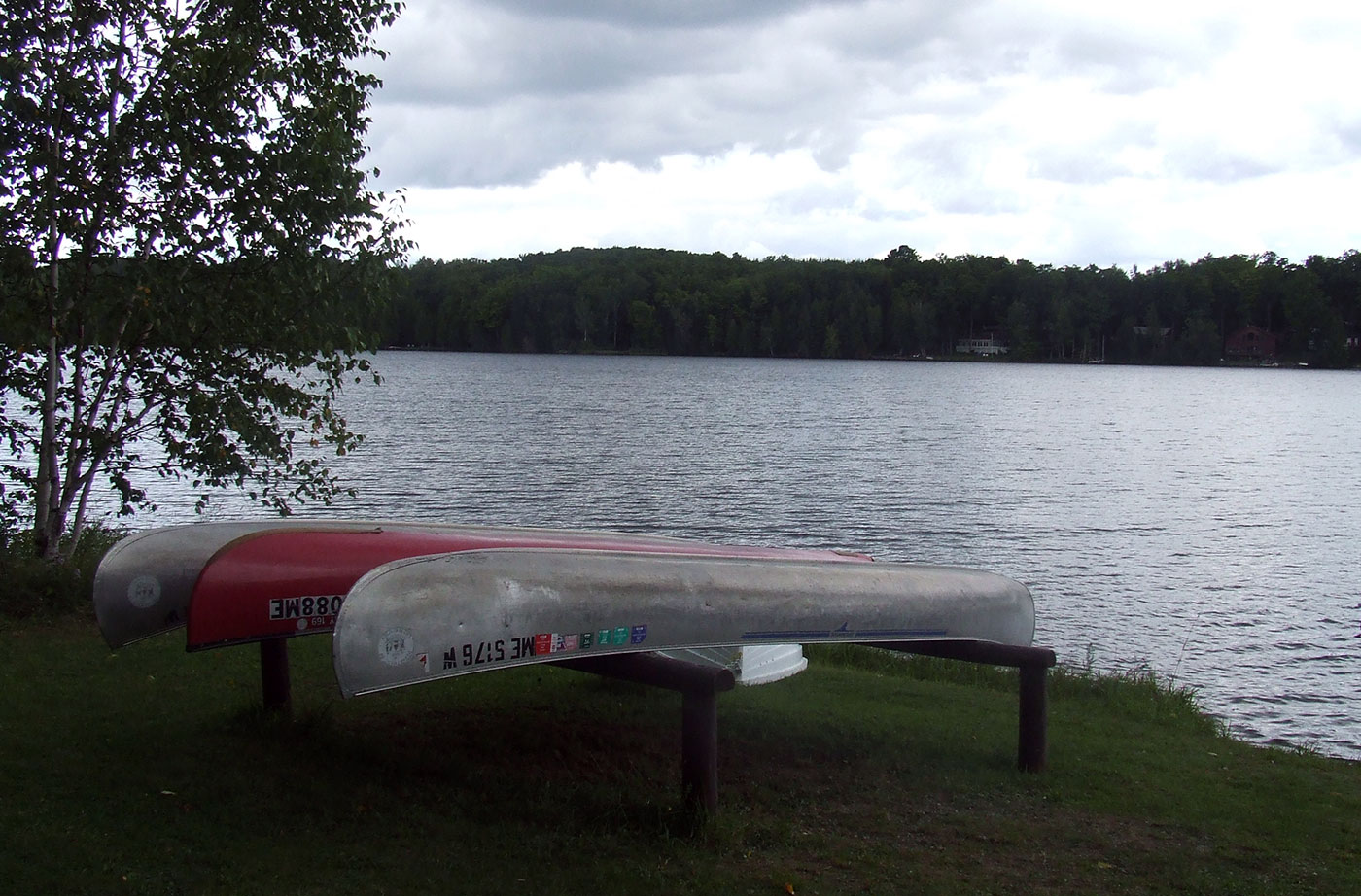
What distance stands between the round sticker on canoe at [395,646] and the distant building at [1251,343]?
6520 inches

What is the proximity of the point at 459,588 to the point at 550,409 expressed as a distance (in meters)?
53.8

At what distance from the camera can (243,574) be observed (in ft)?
20.7

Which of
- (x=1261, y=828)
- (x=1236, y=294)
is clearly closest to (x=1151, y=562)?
(x=1261, y=828)

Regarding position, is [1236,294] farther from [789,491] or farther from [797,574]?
[797,574]

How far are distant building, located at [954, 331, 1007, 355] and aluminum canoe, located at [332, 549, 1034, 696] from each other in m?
160

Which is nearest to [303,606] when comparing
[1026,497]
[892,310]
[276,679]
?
[276,679]

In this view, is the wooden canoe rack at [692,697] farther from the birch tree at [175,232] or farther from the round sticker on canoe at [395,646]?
the birch tree at [175,232]

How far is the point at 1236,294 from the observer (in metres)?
150

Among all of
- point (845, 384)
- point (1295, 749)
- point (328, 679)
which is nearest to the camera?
point (328, 679)

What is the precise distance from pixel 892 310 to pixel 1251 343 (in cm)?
4788

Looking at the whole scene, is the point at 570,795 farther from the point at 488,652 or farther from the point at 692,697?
the point at 488,652

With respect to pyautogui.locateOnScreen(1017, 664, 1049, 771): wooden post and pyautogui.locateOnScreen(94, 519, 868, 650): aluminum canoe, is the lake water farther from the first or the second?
pyautogui.locateOnScreen(94, 519, 868, 650): aluminum canoe

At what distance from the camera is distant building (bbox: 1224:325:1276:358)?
151750 millimetres

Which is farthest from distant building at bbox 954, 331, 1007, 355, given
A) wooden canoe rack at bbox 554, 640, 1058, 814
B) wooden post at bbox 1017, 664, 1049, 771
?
wooden canoe rack at bbox 554, 640, 1058, 814
